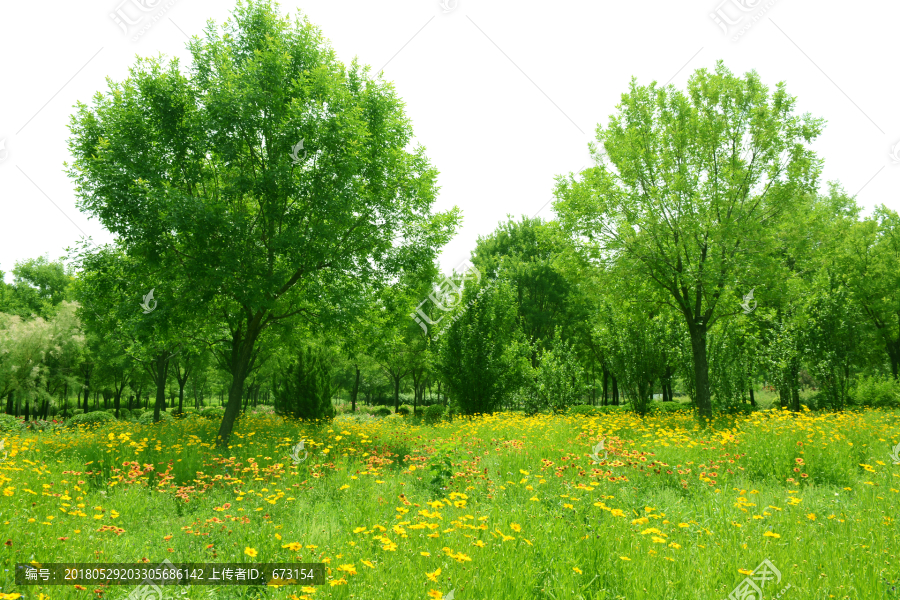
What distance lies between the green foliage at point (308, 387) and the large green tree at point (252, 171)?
5818 mm

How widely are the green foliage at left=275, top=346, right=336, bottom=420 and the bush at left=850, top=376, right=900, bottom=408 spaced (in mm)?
24602

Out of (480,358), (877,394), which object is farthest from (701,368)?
(877,394)

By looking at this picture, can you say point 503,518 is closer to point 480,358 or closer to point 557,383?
point 480,358

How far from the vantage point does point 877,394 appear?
20500 millimetres

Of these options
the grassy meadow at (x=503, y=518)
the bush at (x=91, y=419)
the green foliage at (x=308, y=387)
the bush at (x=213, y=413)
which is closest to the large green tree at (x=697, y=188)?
the grassy meadow at (x=503, y=518)

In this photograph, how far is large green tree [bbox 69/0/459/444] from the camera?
966 cm

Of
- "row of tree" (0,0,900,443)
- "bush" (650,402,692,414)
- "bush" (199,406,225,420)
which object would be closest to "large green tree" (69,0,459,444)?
"row of tree" (0,0,900,443)

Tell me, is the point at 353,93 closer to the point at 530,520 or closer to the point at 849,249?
the point at 530,520

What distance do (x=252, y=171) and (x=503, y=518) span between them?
31.9 feet

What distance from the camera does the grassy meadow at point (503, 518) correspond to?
11.9 ft

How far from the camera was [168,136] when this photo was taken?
402 inches

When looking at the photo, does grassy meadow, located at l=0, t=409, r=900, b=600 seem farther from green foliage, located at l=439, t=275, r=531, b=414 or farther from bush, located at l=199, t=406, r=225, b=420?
green foliage, located at l=439, t=275, r=531, b=414

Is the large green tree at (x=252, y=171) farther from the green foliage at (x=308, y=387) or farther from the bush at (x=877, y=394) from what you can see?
the bush at (x=877, y=394)

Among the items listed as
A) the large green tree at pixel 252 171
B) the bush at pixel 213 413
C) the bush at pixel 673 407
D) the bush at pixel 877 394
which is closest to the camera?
the large green tree at pixel 252 171
